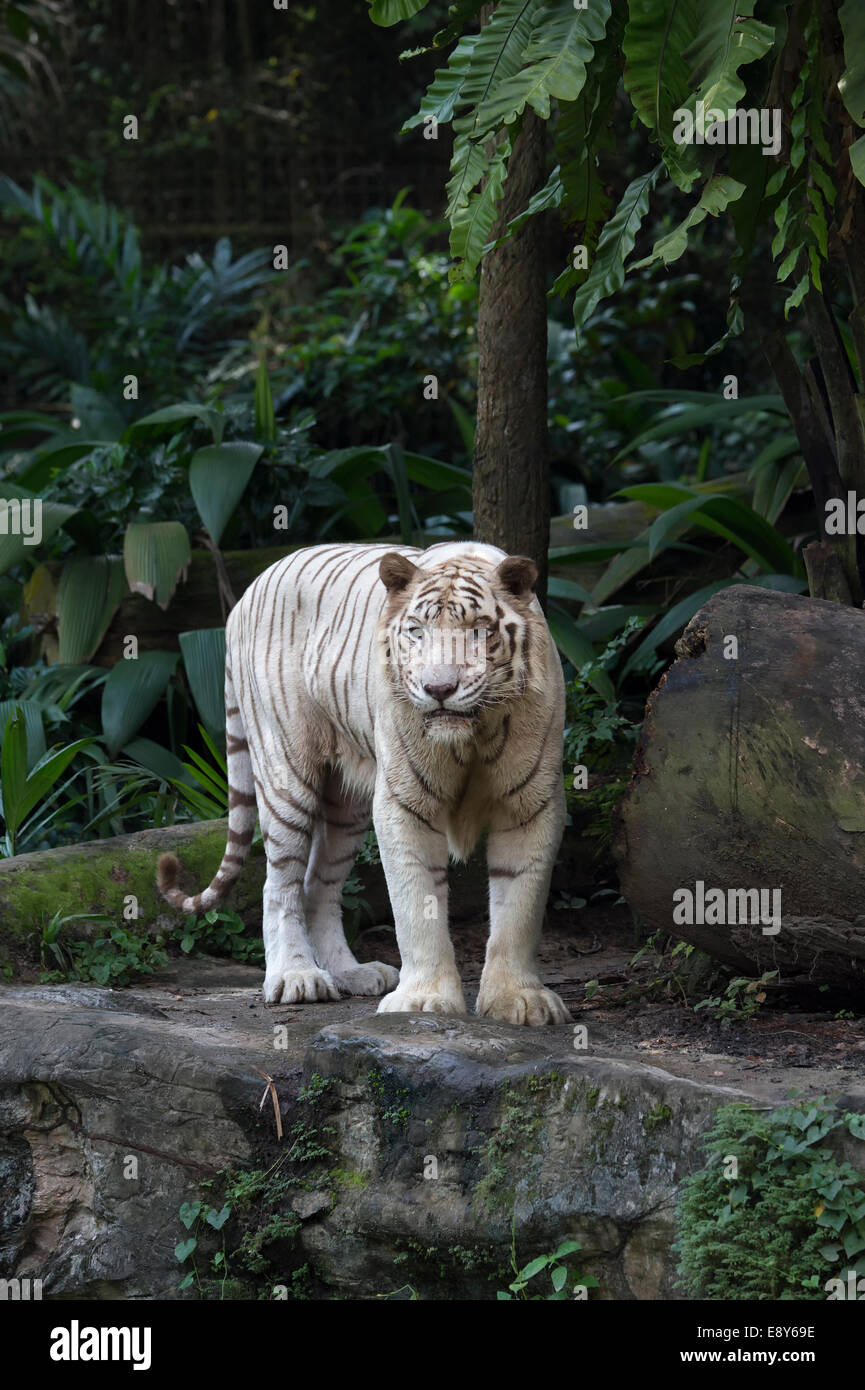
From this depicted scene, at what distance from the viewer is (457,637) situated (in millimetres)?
3406

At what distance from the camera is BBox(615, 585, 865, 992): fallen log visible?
3.44 m

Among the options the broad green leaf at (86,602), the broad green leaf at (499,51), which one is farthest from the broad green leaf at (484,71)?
the broad green leaf at (86,602)

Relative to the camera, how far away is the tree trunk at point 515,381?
485 cm

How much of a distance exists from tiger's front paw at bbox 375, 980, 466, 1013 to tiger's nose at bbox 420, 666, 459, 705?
72 cm

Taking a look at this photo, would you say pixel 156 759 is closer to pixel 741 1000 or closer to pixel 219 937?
pixel 219 937

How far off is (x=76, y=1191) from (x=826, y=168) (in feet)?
11.3

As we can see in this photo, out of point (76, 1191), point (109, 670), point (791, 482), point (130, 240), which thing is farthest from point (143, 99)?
point (76, 1191)

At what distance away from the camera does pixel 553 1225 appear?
9.77ft

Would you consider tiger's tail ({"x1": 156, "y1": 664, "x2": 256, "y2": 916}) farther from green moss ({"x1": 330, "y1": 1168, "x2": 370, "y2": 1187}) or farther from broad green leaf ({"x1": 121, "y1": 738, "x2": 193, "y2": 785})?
green moss ({"x1": 330, "y1": 1168, "x2": 370, "y2": 1187})

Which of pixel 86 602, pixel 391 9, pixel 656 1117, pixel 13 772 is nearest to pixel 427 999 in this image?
pixel 656 1117

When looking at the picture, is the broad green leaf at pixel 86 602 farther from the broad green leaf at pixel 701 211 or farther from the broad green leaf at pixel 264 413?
the broad green leaf at pixel 701 211

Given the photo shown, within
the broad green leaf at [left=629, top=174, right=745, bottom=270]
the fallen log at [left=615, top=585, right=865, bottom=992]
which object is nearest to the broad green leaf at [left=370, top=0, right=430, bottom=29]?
the broad green leaf at [left=629, top=174, right=745, bottom=270]

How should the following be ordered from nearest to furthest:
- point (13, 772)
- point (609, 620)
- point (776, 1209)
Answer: point (776, 1209)
point (13, 772)
point (609, 620)

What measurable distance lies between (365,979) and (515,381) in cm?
207
